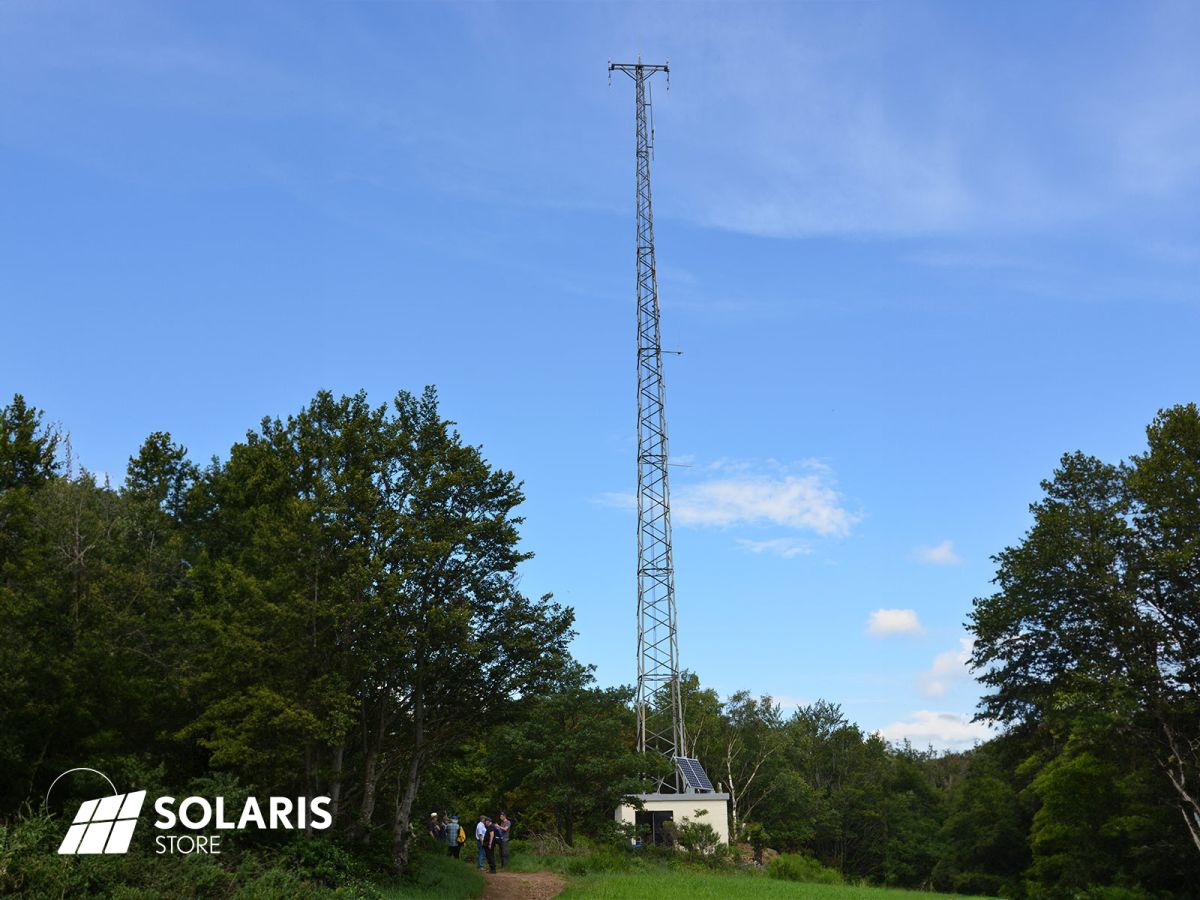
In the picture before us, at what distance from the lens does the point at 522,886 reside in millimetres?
25969

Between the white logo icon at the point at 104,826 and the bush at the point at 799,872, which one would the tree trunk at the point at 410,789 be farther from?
the bush at the point at 799,872

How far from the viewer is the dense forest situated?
956 inches

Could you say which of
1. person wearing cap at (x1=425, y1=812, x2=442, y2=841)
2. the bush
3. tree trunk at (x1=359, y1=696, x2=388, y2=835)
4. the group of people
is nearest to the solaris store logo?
tree trunk at (x1=359, y1=696, x2=388, y2=835)

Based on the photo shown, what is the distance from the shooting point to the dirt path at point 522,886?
2466 centimetres

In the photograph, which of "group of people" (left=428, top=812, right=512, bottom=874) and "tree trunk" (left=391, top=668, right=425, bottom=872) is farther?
"group of people" (left=428, top=812, right=512, bottom=874)

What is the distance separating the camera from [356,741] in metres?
26.8

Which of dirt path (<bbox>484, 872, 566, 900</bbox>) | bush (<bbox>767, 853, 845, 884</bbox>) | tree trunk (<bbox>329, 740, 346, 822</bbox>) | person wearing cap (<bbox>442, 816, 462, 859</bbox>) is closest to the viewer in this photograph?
tree trunk (<bbox>329, 740, 346, 822</bbox>)

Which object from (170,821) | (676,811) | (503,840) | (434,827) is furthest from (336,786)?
(676,811)

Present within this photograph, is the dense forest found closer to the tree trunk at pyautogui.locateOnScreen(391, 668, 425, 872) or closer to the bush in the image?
the tree trunk at pyautogui.locateOnScreen(391, 668, 425, 872)

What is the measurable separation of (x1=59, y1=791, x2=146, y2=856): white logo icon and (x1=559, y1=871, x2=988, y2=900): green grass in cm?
1020

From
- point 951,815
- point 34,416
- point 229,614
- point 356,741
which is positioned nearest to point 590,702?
point 356,741

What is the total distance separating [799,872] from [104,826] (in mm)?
25093

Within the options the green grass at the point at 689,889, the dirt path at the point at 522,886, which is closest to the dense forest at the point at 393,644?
the dirt path at the point at 522,886

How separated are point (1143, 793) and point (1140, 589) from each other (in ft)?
33.2
